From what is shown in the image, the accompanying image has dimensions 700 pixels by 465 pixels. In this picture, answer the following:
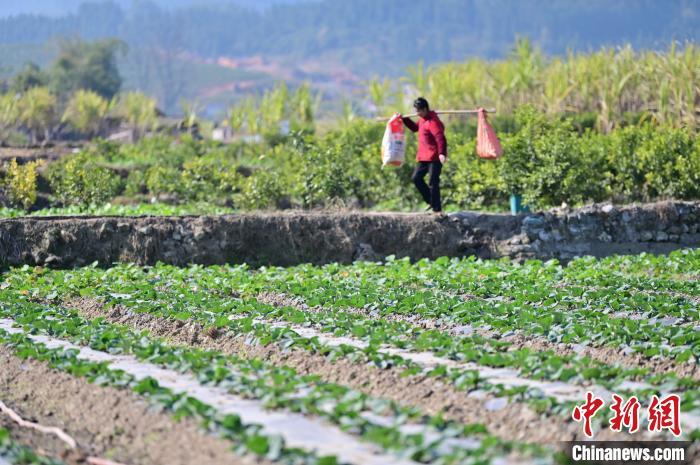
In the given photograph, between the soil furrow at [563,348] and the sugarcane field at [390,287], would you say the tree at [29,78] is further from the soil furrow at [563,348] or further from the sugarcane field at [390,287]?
the soil furrow at [563,348]

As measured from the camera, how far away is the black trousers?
14258 millimetres

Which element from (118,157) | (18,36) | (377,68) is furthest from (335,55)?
(118,157)

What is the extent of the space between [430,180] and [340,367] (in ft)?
24.5

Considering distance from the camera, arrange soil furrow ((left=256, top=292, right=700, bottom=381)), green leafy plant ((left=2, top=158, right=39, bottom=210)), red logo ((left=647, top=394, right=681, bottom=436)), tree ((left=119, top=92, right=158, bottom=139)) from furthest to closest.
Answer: tree ((left=119, top=92, right=158, bottom=139))
green leafy plant ((left=2, top=158, right=39, bottom=210))
soil furrow ((left=256, top=292, right=700, bottom=381))
red logo ((left=647, top=394, right=681, bottom=436))

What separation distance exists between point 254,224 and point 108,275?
291 cm

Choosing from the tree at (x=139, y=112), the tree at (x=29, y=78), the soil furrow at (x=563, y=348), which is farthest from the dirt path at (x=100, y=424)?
the tree at (x=29, y=78)

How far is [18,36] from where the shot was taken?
17400cm

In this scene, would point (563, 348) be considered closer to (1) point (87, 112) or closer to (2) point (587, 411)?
(2) point (587, 411)

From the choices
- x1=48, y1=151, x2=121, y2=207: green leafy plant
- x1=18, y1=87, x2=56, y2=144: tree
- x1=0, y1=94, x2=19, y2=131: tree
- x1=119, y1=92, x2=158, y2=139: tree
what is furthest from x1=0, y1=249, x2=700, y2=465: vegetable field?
x1=119, y1=92, x2=158, y2=139: tree

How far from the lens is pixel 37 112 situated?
36062 millimetres

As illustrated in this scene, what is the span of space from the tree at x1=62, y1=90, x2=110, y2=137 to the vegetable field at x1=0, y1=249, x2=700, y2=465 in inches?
1060

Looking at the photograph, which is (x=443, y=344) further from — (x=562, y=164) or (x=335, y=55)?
(x=335, y=55)

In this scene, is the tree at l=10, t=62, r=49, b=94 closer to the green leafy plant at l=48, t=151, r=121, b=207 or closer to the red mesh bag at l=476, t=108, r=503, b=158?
the green leafy plant at l=48, t=151, r=121, b=207

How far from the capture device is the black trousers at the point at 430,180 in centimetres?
1426
